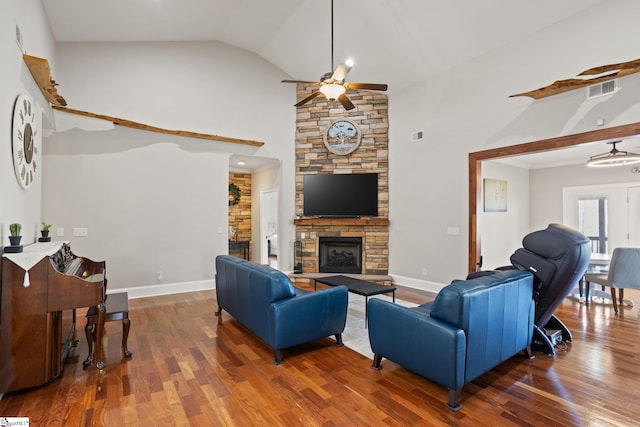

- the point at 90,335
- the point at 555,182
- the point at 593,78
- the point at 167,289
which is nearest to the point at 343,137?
the point at 593,78

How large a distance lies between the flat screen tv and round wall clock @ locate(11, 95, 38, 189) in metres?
4.41

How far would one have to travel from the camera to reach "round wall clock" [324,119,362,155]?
6.67m

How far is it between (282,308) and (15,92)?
302cm

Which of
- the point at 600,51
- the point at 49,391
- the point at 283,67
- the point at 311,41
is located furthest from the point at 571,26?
the point at 49,391

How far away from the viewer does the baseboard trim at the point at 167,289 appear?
5.29 metres

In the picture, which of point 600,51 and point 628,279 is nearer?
point 600,51

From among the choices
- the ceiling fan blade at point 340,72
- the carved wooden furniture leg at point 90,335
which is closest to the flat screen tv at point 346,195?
the ceiling fan blade at point 340,72

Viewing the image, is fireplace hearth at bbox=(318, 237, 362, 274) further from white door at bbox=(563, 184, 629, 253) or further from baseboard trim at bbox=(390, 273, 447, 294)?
white door at bbox=(563, 184, 629, 253)

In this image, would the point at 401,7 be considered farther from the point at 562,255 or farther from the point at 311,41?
the point at 562,255

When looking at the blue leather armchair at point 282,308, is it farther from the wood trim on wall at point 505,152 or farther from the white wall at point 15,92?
the wood trim on wall at point 505,152

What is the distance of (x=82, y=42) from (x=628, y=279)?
28.2 feet

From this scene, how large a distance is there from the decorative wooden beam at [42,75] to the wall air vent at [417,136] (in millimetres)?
5388

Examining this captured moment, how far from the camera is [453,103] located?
557 cm

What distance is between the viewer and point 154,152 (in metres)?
5.52
